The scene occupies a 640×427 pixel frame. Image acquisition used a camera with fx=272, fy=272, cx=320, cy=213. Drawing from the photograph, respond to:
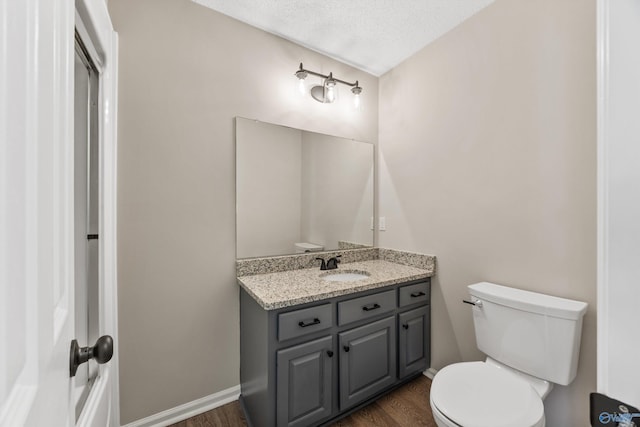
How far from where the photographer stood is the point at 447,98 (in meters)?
1.96

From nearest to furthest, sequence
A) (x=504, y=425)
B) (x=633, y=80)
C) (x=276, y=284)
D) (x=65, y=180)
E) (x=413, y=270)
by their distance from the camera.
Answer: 1. (x=65, y=180)
2. (x=633, y=80)
3. (x=504, y=425)
4. (x=276, y=284)
5. (x=413, y=270)

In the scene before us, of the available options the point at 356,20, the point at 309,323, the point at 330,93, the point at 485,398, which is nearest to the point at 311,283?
the point at 309,323

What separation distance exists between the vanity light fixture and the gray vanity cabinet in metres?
1.53

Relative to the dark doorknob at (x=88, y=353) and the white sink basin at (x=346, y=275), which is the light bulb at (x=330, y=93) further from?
the dark doorknob at (x=88, y=353)

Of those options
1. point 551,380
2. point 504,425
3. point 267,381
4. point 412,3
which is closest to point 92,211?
point 267,381

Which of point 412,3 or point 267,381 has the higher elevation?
point 412,3

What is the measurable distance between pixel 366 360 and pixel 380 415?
0.35m

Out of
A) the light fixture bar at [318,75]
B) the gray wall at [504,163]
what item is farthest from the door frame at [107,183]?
the gray wall at [504,163]

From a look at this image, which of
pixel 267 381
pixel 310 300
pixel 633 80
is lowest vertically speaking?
pixel 267 381

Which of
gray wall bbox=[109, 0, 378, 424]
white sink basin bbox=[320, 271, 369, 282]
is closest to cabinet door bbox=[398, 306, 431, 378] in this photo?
white sink basin bbox=[320, 271, 369, 282]

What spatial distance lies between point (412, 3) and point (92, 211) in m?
2.10

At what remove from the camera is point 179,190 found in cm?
167

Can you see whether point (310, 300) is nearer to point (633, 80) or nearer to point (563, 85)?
point (633, 80)

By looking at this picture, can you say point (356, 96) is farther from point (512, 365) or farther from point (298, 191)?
point (512, 365)
